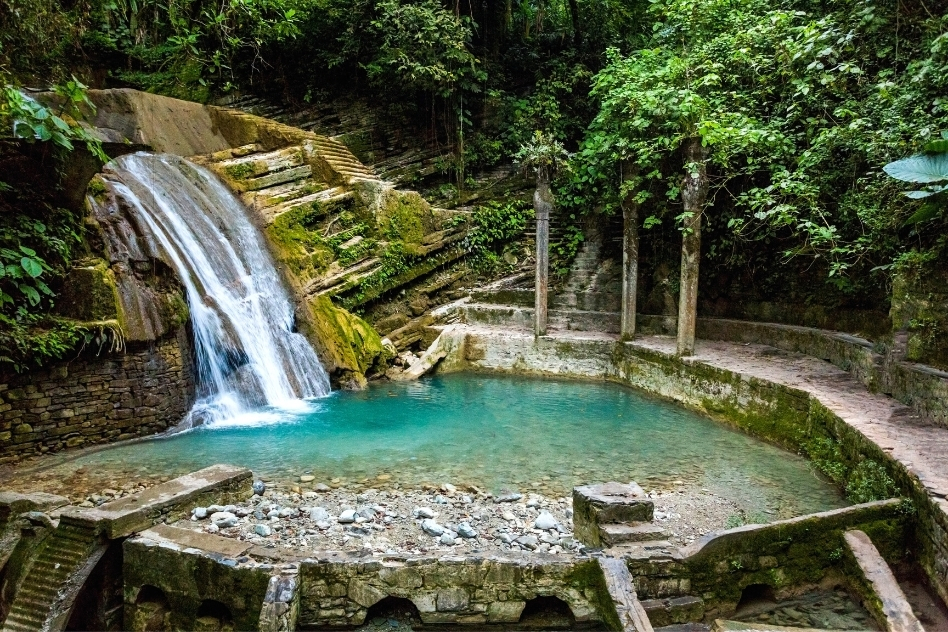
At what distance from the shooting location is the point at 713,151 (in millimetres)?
9078

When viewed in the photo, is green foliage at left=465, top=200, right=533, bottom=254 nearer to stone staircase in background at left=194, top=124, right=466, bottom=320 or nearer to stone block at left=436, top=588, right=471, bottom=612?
stone staircase in background at left=194, top=124, right=466, bottom=320

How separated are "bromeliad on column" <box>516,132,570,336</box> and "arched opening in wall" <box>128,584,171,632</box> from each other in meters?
8.43

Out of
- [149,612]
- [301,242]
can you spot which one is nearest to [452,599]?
[149,612]

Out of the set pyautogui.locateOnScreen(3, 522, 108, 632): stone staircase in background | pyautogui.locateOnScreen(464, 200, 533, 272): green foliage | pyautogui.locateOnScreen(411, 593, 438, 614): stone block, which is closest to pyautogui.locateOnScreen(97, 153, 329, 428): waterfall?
pyautogui.locateOnScreen(3, 522, 108, 632): stone staircase in background

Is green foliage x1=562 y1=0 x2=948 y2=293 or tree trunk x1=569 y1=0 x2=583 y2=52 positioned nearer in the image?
green foliage x1=562 y1=0 x2=948 y2=293

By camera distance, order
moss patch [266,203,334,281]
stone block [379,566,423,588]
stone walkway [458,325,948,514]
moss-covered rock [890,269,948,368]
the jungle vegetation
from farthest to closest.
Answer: moss patch [266,203,334,281], the jungle vegetation, moss-covered rock [890,269,948,368], stone walkway [458,325,948,514], stone block [379,566,423,588]

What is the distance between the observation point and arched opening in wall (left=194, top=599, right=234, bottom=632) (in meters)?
4.20

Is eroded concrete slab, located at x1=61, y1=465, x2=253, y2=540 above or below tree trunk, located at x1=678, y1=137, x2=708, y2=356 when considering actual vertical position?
below

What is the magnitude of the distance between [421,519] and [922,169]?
5763mm

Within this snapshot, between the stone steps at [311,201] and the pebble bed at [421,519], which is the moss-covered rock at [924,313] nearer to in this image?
the pebble bed at [421,519]

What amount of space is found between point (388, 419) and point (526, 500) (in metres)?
3.65

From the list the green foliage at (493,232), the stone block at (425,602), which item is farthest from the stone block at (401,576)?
the green foliage at (493,232)

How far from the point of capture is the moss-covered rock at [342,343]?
35.1 feet

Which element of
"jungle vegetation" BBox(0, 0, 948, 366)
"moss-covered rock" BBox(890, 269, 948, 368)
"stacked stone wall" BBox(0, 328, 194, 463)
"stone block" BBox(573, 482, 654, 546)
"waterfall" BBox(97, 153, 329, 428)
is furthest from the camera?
"waterfall" BBox(97, 153, 329, 428)
